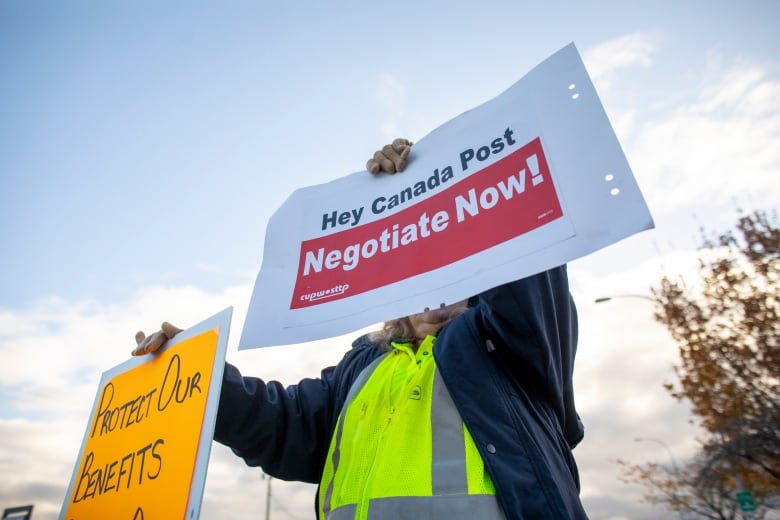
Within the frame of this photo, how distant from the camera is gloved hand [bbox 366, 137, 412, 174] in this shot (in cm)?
181

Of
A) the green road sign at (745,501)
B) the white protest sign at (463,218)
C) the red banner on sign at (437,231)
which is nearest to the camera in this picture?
the white protest sign at (463,218)

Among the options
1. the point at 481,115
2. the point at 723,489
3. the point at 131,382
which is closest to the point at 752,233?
the point at 723,489

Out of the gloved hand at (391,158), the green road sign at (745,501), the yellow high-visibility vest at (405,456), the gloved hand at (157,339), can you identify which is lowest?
the yellow high-visibility vest at (405,456)

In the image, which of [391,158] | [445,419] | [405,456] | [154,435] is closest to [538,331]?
[445,419]

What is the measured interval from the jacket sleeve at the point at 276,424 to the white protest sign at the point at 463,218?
32cm

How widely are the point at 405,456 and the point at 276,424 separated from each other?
2.30 feet

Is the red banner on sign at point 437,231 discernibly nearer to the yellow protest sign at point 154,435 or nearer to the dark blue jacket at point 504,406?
the dark blue jacket at point 504,406

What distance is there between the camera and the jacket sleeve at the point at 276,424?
1.77 meters

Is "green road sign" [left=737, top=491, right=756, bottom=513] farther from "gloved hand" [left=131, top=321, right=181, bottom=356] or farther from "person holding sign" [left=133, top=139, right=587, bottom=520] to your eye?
"gloved hand" [left=131, top=321, right=181, bottom=356]

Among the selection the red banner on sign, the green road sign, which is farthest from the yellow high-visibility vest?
the green road sign

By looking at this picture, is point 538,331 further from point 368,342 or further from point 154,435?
point 154,435

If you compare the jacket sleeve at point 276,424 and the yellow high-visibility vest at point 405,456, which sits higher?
the jacket sleeve at point 276,424

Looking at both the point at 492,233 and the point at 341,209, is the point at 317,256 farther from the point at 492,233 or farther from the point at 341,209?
the point at 492,233

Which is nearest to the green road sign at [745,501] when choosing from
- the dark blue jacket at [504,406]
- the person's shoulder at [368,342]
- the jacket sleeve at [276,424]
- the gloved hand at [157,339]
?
the dark blue jacket at [504,406]
